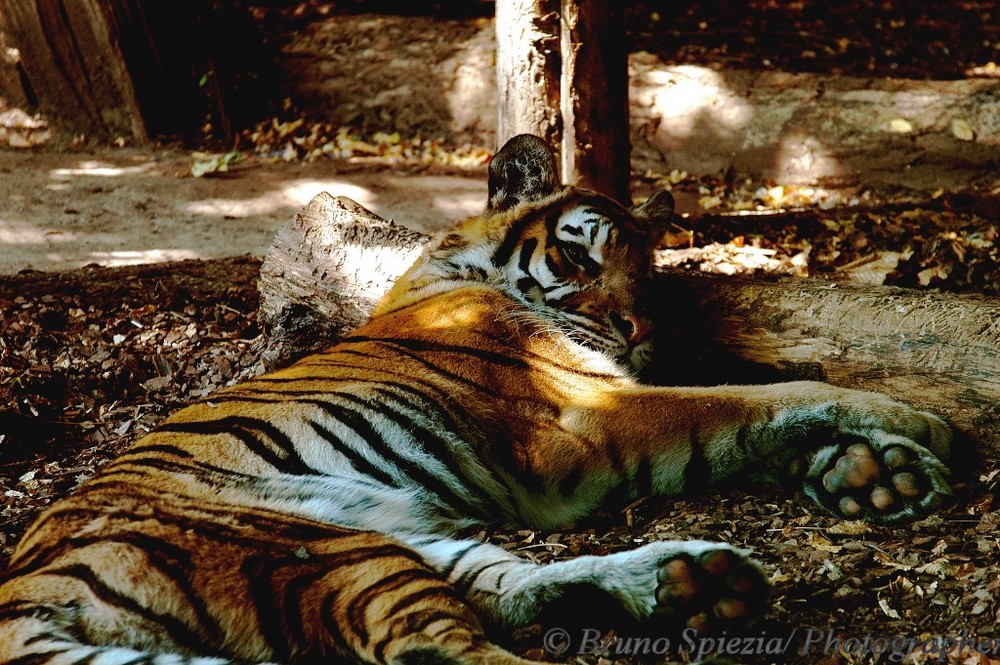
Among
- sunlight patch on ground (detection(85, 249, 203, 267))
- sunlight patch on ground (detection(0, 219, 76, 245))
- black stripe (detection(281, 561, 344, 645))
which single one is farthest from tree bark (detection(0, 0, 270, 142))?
black stripe (detection(281, 561, 344, 645))

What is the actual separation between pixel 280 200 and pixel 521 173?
3.33m

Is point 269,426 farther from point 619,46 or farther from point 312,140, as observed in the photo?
point 312,140

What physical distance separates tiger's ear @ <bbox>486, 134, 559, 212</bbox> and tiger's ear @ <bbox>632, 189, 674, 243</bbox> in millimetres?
333

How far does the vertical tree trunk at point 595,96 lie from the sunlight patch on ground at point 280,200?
213 centimetres

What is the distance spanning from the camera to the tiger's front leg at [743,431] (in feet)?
8.55

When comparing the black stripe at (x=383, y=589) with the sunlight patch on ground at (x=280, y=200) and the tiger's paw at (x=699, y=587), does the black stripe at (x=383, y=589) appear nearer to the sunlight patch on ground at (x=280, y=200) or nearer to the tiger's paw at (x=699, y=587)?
the tiger's paw at (x=699, y=587)

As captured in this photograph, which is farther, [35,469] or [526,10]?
[526,10]

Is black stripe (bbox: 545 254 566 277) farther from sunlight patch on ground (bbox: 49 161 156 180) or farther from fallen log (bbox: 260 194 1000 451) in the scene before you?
sunlight patch on ground (bbox: 49 161 156 180)

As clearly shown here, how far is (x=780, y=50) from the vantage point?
25.3 ft

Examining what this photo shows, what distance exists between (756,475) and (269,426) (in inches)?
53.3

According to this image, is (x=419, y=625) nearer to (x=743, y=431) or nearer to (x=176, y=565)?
(x=176, y=565)

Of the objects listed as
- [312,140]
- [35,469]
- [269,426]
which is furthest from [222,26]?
[269,426]

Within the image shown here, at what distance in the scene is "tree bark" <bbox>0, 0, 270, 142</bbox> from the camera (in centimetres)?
698

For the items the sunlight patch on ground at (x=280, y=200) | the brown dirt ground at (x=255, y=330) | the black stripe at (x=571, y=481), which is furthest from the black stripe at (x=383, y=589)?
the sunlight patch on ground at (x=280, y=200)
